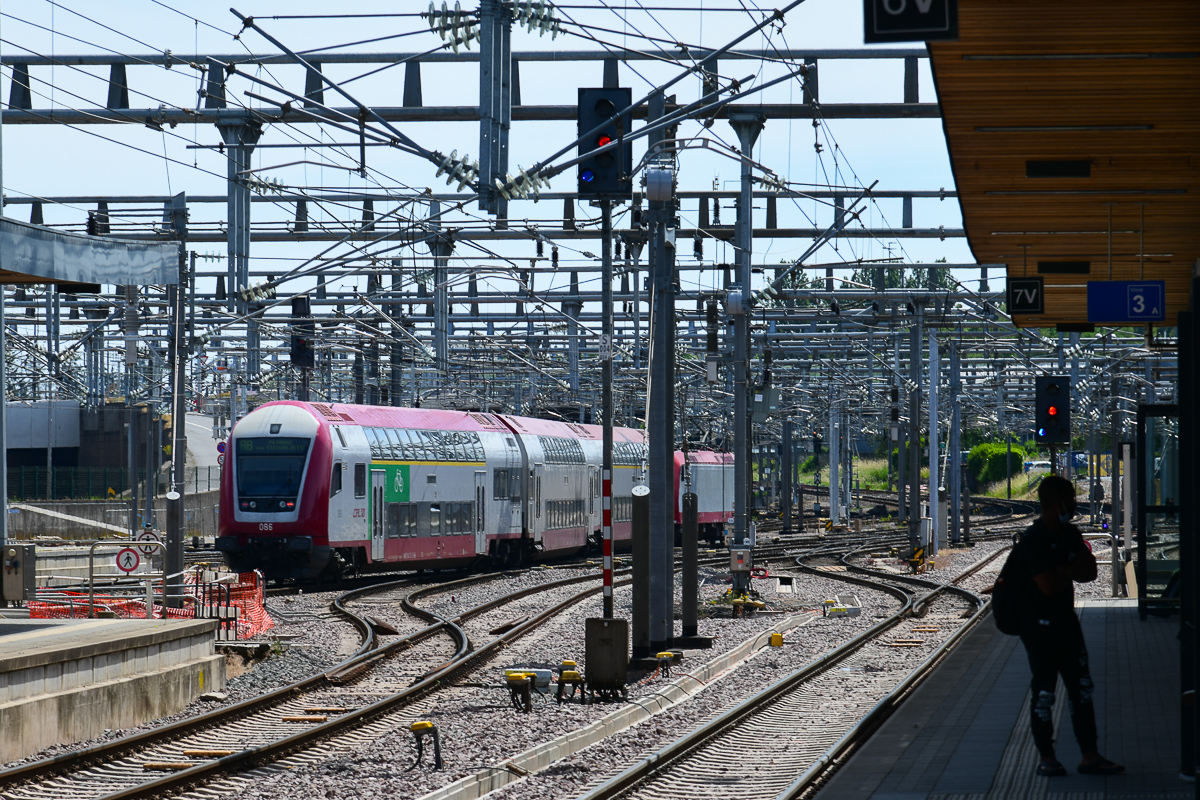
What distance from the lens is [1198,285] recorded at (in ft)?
22.2

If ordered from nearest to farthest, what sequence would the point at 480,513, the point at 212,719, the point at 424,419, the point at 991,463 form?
the point at 212,719
the point at 424,419
the point at 480,513
the point at 991,463

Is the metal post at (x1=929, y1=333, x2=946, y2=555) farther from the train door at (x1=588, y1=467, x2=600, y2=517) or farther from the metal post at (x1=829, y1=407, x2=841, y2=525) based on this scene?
Result: the metal post at (x1=829, y1=407, x2=841, y2=525)

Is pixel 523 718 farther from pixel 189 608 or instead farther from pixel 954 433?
pixel 954 433

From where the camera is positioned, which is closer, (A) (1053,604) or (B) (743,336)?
(A) (1053,604)

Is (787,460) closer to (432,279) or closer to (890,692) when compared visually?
(432,279)

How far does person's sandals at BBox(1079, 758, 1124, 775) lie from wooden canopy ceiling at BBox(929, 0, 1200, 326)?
161 inches

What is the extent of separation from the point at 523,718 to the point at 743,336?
39.8 feet

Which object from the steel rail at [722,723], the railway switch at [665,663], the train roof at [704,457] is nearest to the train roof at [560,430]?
the train roof at [704,457]

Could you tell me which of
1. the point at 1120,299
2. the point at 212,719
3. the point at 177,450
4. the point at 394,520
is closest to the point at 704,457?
the point at 394,520

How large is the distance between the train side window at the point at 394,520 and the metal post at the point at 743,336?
26.4 ft

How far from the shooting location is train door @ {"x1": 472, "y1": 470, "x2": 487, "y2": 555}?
33344 millimetres

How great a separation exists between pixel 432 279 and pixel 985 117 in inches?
866

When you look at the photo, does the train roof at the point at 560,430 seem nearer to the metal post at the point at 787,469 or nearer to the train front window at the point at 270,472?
the train front window at the point at 270,472

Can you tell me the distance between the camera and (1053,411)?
942 inches
